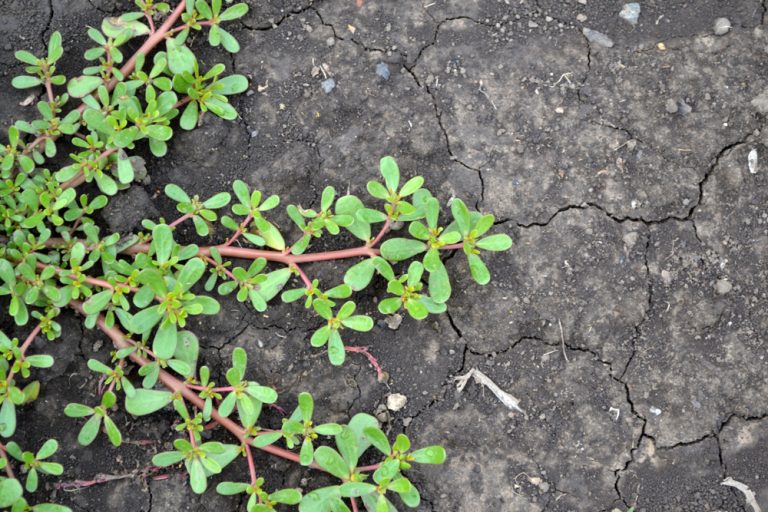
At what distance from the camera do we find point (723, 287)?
3.10 meters

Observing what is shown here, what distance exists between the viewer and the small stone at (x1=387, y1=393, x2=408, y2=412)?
10.1 ft

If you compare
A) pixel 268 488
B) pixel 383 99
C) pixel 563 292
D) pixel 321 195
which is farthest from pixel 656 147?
pixel 268 488

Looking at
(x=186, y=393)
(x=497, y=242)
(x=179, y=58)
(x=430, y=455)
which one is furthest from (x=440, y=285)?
(x=179, y=58)

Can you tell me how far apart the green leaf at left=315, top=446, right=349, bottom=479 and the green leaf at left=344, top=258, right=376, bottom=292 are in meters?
0.62

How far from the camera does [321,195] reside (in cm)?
320

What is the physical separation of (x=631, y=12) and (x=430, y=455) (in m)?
2.08

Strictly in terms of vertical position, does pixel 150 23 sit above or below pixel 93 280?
above

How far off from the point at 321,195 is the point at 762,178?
1.83 metres

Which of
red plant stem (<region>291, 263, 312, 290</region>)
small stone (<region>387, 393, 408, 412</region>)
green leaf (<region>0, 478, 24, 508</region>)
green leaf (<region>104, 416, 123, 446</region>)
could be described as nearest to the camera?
green leaf (<region>0, 478, 24, 508</region>)

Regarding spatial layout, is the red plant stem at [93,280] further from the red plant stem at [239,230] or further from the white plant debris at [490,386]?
the white plant debris at [490,386]

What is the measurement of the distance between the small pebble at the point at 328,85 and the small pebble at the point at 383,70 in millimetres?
196

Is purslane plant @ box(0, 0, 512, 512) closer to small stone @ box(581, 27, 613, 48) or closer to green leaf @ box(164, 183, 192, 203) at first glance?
green leaf @ box(164, 183, 192, 203)

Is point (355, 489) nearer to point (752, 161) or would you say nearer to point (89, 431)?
point (89, 431)

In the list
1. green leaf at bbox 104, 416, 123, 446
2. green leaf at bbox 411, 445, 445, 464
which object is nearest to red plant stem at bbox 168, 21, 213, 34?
green leaf at bbox 104, 416, 123, 446
